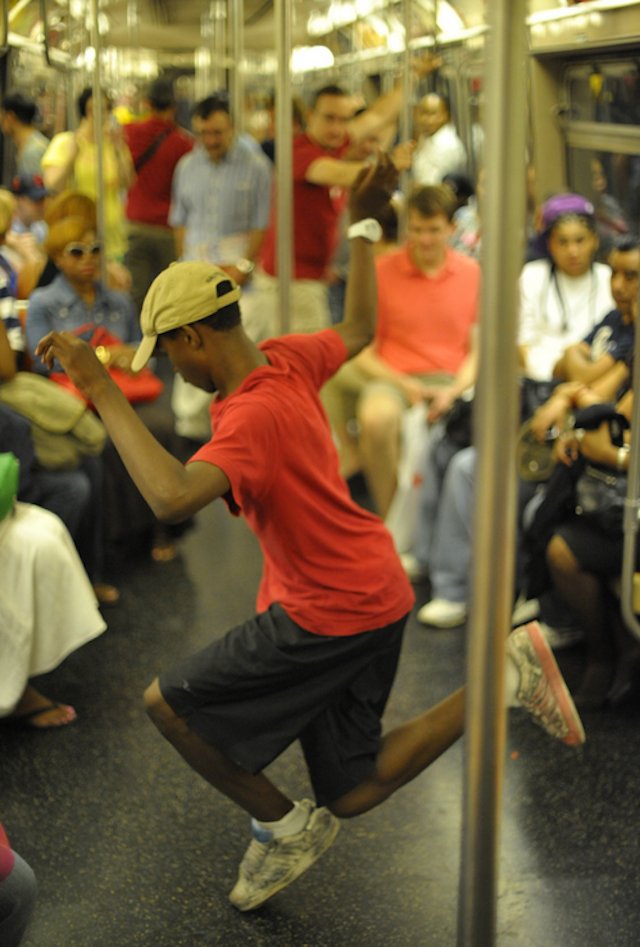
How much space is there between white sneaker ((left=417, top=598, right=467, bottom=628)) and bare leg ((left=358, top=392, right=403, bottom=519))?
601 millimetres

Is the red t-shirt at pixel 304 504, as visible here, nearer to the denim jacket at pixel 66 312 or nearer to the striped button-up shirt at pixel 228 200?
the denim jacket at pixel 66 312

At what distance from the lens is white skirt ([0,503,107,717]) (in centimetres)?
298

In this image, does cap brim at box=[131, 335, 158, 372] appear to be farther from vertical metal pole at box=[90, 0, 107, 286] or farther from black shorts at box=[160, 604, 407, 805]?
vertical metal pole at box=[90, 0, 107, 286]

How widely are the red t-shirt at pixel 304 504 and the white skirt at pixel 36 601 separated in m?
1.01

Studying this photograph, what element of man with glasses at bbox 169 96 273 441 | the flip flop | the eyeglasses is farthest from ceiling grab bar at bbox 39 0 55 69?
the flip flop

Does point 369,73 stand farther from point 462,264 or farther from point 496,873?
point 496,873

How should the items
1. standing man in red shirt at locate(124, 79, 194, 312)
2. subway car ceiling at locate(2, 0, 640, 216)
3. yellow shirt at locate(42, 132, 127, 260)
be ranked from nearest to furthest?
subway car ceiling at locate(2, 0, 640, 216) → yellow shirt at locate(42, 132, 127, 260) → standing man in red shirt at locate(124, 79, 194, 312)

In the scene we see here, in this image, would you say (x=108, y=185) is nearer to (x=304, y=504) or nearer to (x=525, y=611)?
(x=525, y=611)

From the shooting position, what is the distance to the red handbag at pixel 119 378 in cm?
367

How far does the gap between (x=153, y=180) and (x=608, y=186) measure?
3138 mm

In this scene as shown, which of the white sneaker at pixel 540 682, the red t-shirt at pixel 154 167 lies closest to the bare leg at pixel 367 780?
the white sneaker at pixel 540 682

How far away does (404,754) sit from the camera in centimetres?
228

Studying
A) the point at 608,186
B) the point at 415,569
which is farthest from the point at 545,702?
the point at 608,186

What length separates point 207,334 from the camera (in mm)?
1990
